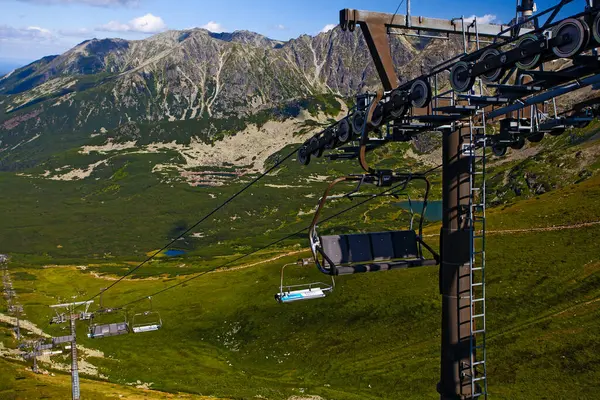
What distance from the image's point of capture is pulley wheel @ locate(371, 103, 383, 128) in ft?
63.8

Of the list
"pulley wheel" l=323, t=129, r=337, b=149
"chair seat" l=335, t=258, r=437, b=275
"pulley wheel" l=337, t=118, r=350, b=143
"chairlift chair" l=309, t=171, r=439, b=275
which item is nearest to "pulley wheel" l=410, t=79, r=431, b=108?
"chairlift chair" l=309, t=171, r=439, b=275

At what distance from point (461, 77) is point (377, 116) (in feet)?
13.6

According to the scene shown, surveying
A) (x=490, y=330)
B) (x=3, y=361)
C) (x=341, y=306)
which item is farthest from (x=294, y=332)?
(x=3, y=361)

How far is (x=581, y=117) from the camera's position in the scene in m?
22.6

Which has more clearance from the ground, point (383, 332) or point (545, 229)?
point (545, 229)

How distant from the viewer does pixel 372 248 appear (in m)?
20.3

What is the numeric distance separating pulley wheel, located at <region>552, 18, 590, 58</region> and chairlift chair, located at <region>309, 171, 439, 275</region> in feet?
24.8

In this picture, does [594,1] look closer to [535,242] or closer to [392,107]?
[392,107]

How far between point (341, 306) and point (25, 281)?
333ft

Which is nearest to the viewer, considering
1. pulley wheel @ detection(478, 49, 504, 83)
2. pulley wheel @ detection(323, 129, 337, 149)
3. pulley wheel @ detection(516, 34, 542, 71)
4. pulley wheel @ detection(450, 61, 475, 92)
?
pulley wheel @ detection(516, 34, 542, 71)

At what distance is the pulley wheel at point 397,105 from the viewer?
18094 mm

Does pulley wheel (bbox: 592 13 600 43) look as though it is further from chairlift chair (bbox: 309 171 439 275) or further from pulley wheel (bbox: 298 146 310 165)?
pulley wheel (bbox: 298 146 310 165)

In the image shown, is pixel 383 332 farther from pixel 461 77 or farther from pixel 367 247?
pixel 461 77

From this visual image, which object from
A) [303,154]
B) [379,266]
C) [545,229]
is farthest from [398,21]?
[545,229]
